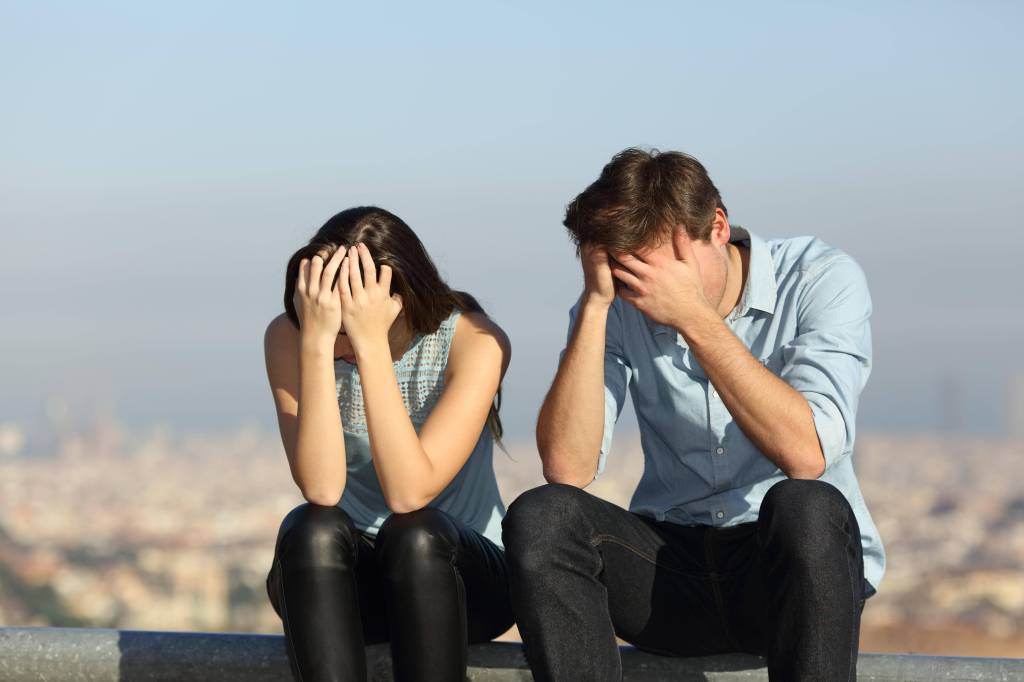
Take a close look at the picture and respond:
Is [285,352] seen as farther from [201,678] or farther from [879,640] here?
[879,640]

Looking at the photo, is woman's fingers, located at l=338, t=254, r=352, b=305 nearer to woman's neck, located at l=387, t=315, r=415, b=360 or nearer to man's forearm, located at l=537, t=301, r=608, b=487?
woman's neck, located at l=387, t=315, r=415, b=360

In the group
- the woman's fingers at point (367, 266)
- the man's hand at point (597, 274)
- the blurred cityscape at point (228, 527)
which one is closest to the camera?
the man's hand at point (597, 274)

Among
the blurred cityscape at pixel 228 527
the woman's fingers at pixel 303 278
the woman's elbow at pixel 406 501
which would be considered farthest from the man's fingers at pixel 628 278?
the blurred cityscape at pixel 228 527

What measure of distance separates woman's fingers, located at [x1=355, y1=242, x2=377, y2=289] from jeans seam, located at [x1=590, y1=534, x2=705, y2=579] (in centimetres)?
98

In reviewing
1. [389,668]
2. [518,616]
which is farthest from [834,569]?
[389,668]

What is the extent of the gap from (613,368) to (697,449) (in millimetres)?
372

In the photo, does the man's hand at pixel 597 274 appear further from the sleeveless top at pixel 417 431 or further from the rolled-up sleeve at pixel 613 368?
the sleeveless top at pixel 417 431

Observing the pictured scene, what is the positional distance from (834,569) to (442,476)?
1.08m

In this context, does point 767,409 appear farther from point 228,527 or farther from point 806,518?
point 228,527

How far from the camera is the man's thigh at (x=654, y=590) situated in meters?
2.76

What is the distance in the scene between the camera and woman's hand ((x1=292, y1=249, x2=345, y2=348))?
10.3 ft

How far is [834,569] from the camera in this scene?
2.35 m

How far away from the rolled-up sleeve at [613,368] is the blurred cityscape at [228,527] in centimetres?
3324

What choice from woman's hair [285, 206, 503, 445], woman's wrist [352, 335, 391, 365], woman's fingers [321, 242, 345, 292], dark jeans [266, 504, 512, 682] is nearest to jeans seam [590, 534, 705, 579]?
dark jeans [266, 504, 512, 682]
